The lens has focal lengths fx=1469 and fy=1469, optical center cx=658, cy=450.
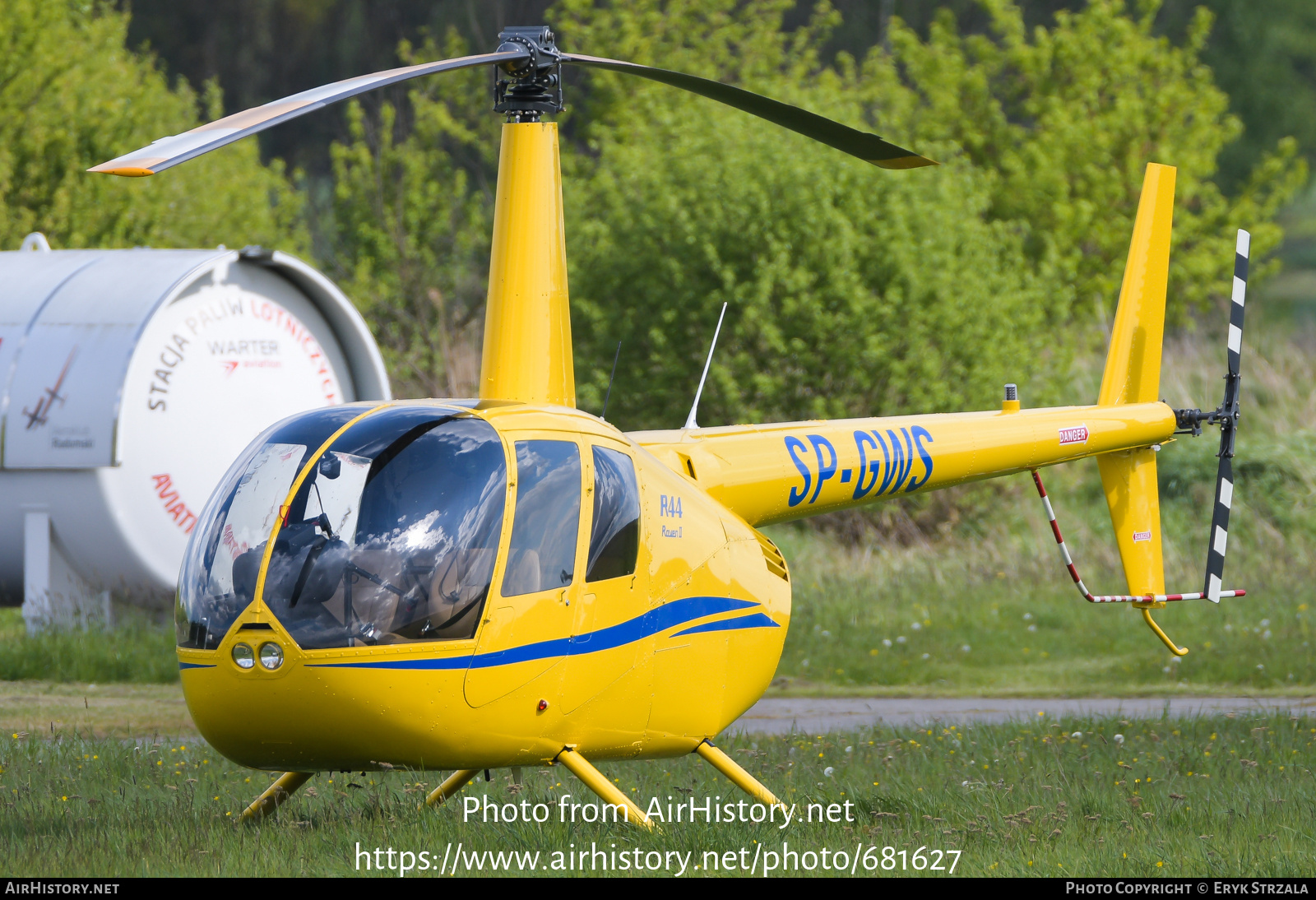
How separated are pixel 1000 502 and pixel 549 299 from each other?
40.8 ft

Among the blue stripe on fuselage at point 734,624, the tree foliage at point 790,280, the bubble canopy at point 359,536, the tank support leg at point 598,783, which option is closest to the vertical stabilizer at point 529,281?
the bubble canopy at point 359,536

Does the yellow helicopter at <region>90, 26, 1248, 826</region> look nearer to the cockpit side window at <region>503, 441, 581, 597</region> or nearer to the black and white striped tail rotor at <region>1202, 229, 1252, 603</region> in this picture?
the cockpit side window at <region>503, 441, 581, 597</region>

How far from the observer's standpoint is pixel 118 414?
10805 mm

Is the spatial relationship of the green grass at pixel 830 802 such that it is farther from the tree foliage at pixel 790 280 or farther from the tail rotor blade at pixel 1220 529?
the tree foliage at pixel 790 280

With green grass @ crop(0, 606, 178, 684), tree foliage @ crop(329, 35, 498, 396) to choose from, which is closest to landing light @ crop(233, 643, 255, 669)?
green grass @ crop(0, 606, 178, 684)

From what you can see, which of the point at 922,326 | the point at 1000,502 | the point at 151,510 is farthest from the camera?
the point at 1000,502

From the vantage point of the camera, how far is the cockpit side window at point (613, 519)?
5389 millimetres

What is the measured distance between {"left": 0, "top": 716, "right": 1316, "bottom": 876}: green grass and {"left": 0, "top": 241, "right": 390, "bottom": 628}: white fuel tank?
9.97 feet

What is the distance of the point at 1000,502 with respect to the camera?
17750 mm

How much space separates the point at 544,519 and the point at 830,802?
87.9 inches

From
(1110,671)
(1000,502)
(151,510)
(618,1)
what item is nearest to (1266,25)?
(618,1)

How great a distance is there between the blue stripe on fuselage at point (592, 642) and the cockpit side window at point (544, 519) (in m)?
0.21

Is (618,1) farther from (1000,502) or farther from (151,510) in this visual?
(151,510)

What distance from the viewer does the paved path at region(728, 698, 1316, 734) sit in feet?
32.1
